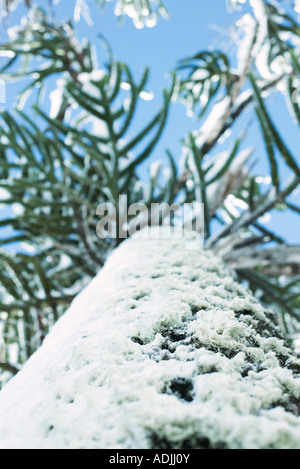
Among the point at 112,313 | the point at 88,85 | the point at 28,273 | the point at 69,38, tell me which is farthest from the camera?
the point at 69,38

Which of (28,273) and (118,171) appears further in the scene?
(28,273)

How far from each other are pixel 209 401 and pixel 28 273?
2.49m

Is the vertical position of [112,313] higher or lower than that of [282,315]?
higher

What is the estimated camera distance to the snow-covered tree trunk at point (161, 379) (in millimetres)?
347

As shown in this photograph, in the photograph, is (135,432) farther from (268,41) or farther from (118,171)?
(268,41)

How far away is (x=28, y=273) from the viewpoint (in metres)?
2.74

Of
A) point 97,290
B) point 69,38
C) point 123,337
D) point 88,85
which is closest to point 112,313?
point 123,337

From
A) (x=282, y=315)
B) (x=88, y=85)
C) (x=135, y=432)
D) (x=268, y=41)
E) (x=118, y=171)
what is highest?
(x=268, y=41)

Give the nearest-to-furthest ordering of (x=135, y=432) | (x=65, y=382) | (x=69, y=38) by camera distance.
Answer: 1. (x=135, y=432)
2. (x=65, y=382)
3. (x=69, y=38)

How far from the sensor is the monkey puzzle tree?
40 centimetres
